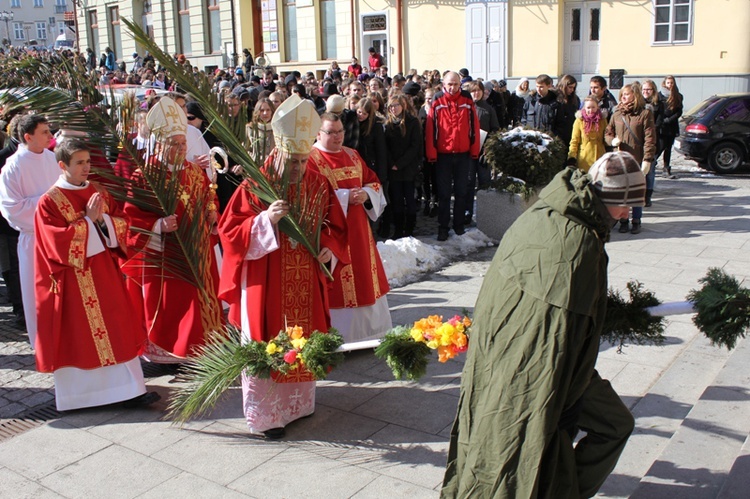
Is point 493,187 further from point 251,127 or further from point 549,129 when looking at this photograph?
point 251,127

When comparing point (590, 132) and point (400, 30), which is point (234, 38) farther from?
point (590, 132)

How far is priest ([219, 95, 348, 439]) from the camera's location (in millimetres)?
4508

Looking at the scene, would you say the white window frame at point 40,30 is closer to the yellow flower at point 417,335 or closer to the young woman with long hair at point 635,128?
the young woman with long hair at point 635,128

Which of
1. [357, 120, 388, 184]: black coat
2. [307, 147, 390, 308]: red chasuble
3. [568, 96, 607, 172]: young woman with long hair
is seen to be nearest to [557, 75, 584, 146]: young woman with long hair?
[568, 96, 607, 172]: young woman with long hair

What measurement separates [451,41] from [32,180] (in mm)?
19624

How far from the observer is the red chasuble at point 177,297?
5648 millimetres

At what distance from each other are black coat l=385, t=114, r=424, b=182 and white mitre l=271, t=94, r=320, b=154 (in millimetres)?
5068

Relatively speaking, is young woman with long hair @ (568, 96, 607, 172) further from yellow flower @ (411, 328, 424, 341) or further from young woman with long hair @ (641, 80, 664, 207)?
yellow flower @ (411, 328, 424, 341)

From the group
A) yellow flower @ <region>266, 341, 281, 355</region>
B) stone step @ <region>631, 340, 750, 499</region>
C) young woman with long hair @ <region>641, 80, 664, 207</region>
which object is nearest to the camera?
stone step @ <region>631, 340, 750, 499</region>

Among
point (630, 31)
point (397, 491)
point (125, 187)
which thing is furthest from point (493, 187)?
point (630, 31)

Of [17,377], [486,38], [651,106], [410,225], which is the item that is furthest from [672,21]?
[17,377]

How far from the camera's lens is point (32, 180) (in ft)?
20.1

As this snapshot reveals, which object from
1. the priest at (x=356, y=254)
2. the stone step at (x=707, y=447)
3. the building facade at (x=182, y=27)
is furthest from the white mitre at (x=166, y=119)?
the building facade at (x=182, y=27)

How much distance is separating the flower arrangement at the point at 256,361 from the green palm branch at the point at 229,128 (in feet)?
2.41
